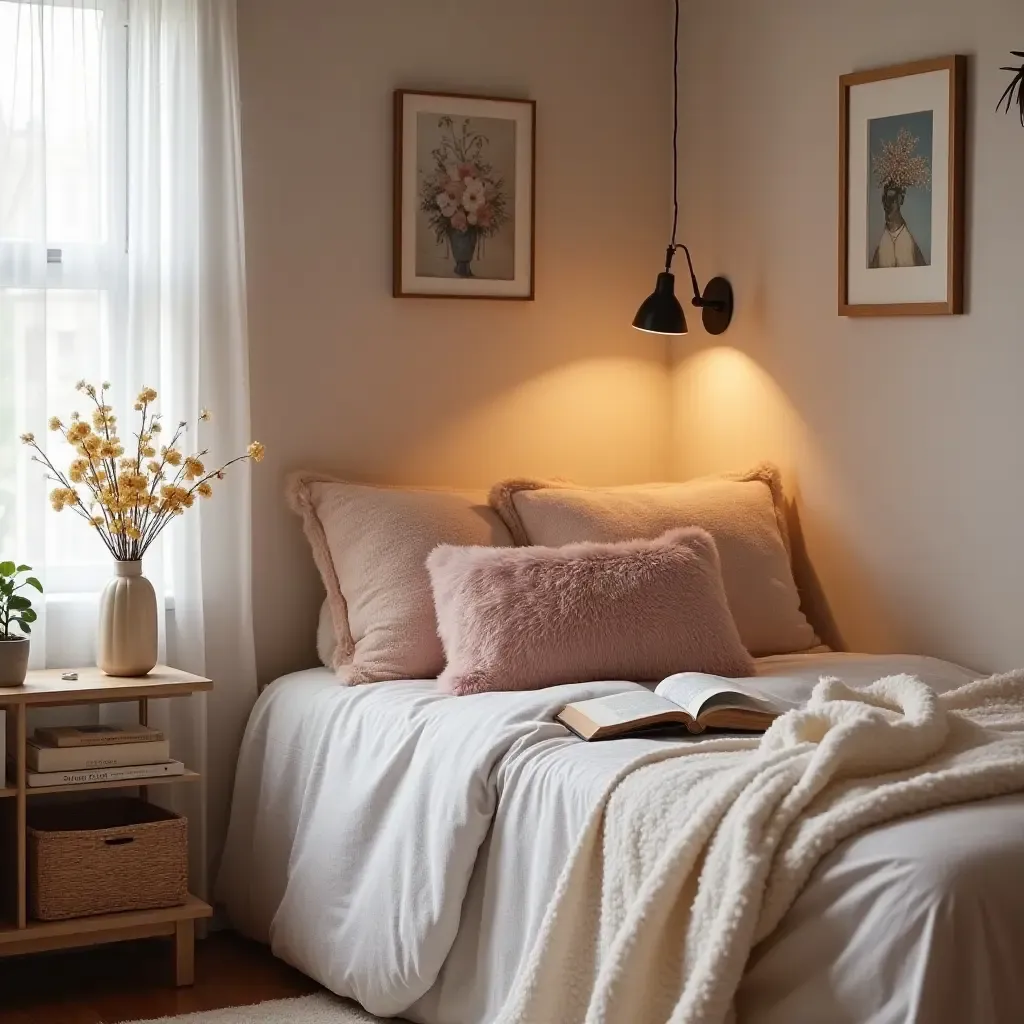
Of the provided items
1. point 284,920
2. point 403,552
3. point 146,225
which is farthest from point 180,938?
point 146,225

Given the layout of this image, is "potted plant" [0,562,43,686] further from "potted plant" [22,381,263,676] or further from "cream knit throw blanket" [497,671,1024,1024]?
"cream knit throw blanket" [497,671,1024,1024]

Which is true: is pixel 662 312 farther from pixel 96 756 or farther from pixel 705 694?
pixel 96 756

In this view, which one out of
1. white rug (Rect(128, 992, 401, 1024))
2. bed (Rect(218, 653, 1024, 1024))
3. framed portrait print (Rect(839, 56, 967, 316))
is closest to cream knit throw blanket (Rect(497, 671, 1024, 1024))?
bed (Rect(218, 653, 1024, 1024))

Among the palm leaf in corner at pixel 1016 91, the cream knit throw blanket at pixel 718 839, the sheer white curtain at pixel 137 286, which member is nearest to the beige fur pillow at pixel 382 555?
the sheer white curtain at pixel 137 286

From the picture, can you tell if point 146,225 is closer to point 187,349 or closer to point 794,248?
point 187,349

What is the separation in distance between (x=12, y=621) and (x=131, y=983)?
2.62ft

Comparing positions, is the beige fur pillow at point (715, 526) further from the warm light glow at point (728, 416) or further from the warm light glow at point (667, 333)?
the warm light glow at point (667, 333)

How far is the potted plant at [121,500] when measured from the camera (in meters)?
3.13

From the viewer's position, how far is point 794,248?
3.66m

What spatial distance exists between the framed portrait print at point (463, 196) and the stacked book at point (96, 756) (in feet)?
4.12

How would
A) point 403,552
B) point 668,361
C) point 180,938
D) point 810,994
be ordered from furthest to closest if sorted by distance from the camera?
point 668,361 → point 403,552 → point 180,938 → point 810,994

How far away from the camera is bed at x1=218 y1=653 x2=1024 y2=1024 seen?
5.79ft

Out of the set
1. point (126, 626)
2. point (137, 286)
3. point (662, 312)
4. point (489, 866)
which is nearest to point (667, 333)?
point (662, 312)

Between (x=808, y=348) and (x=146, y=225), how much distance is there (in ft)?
5.13
